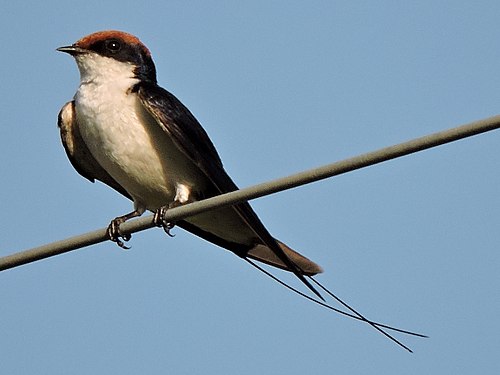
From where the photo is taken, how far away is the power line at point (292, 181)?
113 inches

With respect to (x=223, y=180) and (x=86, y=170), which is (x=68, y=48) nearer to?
(x=86, y=170)

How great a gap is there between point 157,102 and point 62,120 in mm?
593

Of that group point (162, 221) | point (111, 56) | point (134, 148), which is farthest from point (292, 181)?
point (111, 56)

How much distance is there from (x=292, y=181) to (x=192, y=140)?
1953 mm

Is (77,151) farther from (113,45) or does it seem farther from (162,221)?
(162,221)

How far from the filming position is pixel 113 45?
18.2 feet

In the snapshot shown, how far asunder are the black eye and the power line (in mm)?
1922

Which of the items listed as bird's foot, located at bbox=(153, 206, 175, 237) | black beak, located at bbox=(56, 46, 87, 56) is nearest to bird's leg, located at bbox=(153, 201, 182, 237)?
bird's foot, located at bbox=(153, 206, 175, 237)

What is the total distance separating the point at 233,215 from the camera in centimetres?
531

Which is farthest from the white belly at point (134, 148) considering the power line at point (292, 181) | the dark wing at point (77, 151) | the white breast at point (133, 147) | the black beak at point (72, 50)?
the power line at point (292, 181)

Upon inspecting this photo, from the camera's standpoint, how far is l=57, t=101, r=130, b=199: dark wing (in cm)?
542

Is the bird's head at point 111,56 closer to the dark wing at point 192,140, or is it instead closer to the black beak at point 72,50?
the black beak at point 72,50

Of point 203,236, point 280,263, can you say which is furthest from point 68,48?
point 280,263

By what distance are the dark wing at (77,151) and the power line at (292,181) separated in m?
1.76
